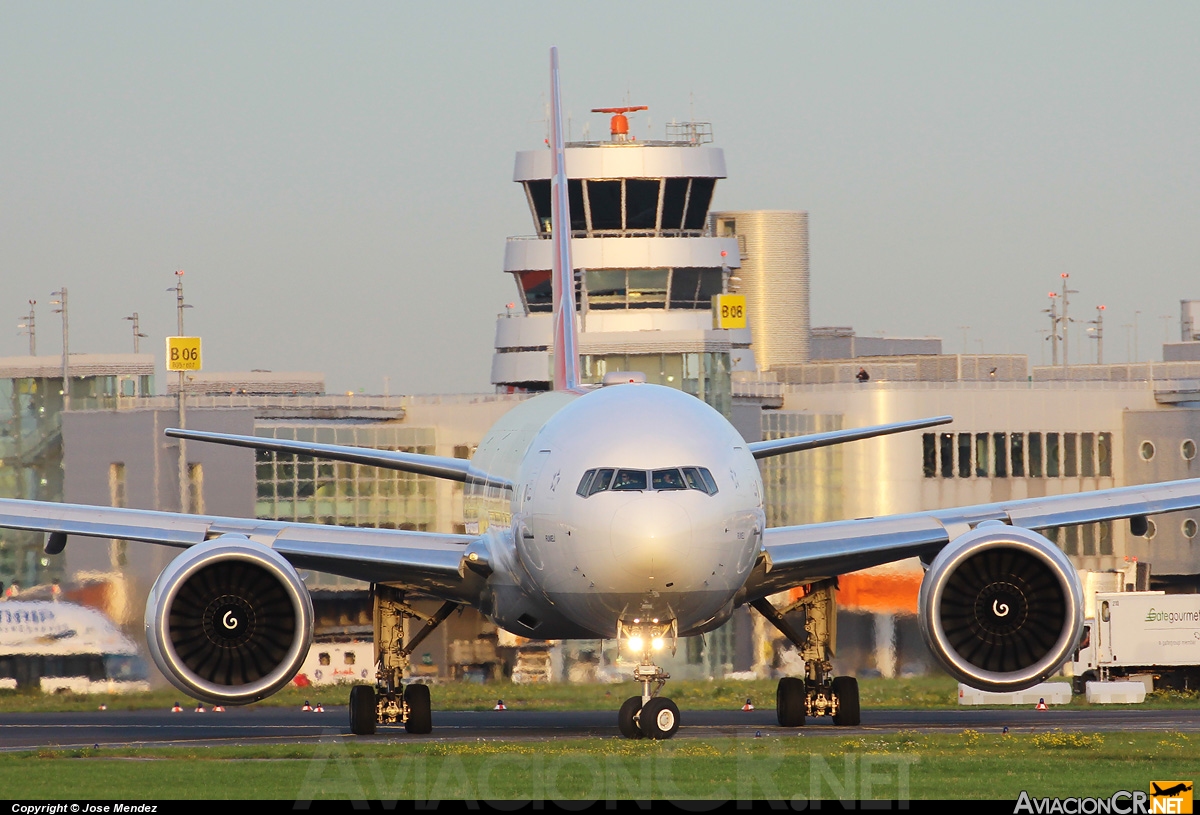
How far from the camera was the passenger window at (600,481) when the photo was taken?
2347 cm

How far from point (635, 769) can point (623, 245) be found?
176 ft

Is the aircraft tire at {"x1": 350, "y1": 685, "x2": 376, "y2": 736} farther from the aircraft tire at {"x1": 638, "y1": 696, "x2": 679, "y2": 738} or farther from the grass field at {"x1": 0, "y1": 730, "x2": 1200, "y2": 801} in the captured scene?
the aircraft tire at {"x1": 638, "y1": 696, "x2": 679, "y2": 738}

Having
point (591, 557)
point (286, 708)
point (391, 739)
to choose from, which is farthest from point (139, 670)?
point (591, 557)

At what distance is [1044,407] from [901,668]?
2422 centimetres

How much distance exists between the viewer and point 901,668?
5131cm

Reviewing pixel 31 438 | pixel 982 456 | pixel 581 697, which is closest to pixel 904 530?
pixel 581 697

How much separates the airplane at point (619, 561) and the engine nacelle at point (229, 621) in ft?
0.09

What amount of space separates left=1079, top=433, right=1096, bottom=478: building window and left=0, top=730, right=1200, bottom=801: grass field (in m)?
48.7

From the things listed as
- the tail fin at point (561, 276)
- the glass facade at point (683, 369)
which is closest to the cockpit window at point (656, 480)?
the tail fin at point (561, 276)

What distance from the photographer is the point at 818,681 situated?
97.8ft

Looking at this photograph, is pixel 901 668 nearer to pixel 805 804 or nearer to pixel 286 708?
pixel 286 708

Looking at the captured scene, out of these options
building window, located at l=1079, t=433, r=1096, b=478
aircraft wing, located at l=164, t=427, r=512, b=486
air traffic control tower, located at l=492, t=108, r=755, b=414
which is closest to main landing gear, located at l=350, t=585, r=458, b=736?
aircraft wing, located at l=164, t=427, r=512, b=486

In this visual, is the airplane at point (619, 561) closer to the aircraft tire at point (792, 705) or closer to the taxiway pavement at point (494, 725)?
the aircraft tire at point (792, 705)

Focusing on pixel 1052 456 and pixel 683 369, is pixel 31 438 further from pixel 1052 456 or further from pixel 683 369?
pixel 1052 456
